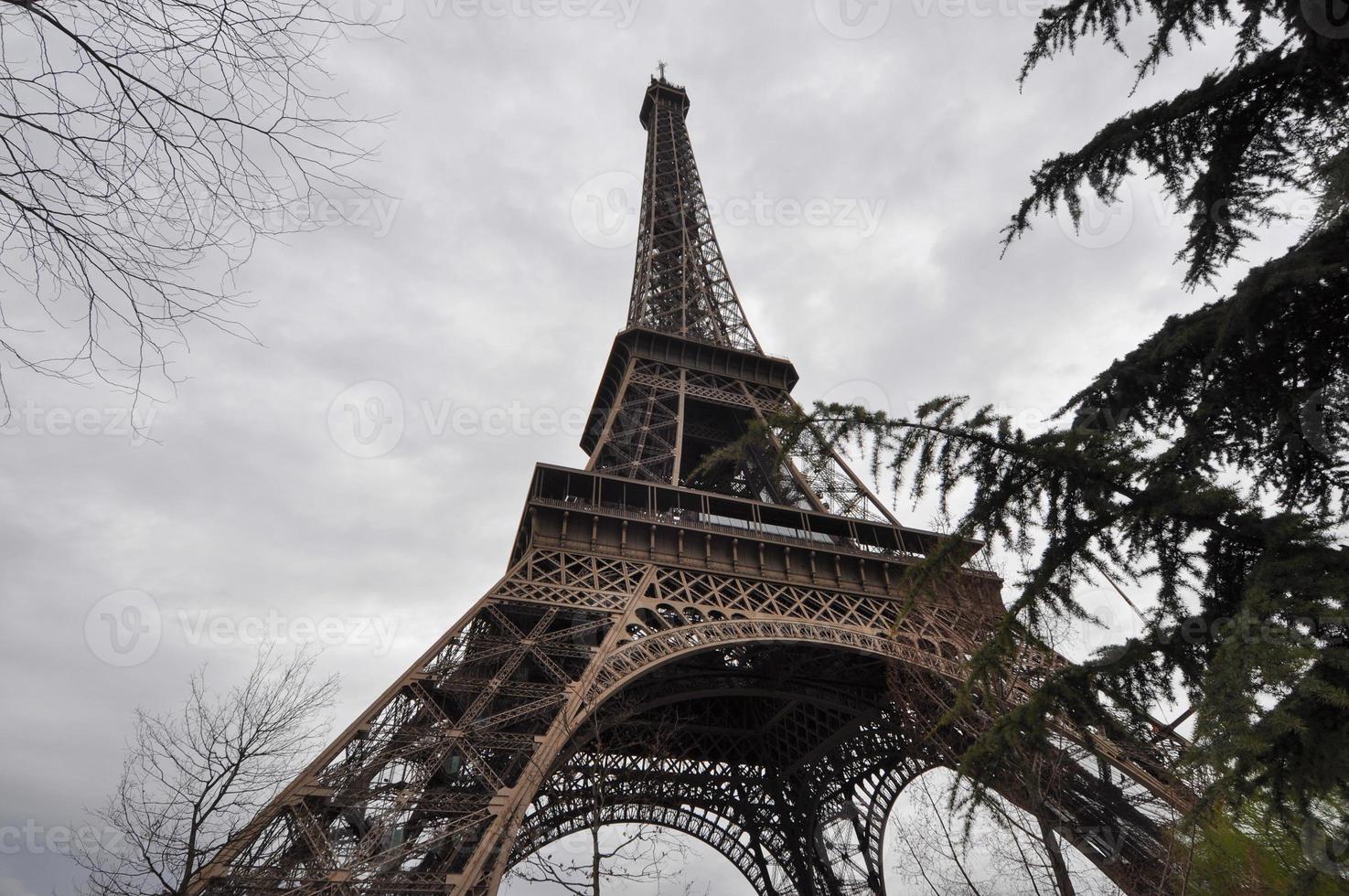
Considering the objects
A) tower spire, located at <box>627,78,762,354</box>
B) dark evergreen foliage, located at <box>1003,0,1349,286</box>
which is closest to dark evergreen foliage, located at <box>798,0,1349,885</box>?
dark evergreen foliage, located at <box>1003,0,1349,286</box>

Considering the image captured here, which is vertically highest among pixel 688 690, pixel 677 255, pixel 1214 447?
pixel 677 255

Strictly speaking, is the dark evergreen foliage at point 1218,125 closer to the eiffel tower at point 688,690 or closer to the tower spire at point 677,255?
the eiffel tower at point 688,690

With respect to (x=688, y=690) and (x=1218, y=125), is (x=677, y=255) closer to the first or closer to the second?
(x=688, y=690)

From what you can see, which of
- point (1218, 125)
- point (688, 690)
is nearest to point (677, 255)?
point (688, 690)

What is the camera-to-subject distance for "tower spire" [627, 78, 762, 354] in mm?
36219

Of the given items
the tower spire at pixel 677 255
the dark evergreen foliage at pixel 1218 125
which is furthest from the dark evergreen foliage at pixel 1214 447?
the tower spire at pixel 677 255

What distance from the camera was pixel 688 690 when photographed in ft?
72.5

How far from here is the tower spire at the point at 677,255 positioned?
1426 inches

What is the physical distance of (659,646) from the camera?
17.4 m

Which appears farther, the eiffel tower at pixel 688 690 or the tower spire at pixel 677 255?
the tower spire at pixel 677 255

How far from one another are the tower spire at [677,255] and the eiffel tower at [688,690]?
0.98 ft

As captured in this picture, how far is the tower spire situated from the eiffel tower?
0.98 ft

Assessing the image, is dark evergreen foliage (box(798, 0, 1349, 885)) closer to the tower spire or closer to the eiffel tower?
the eiffel tower

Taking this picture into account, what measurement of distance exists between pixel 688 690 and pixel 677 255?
2588cm
